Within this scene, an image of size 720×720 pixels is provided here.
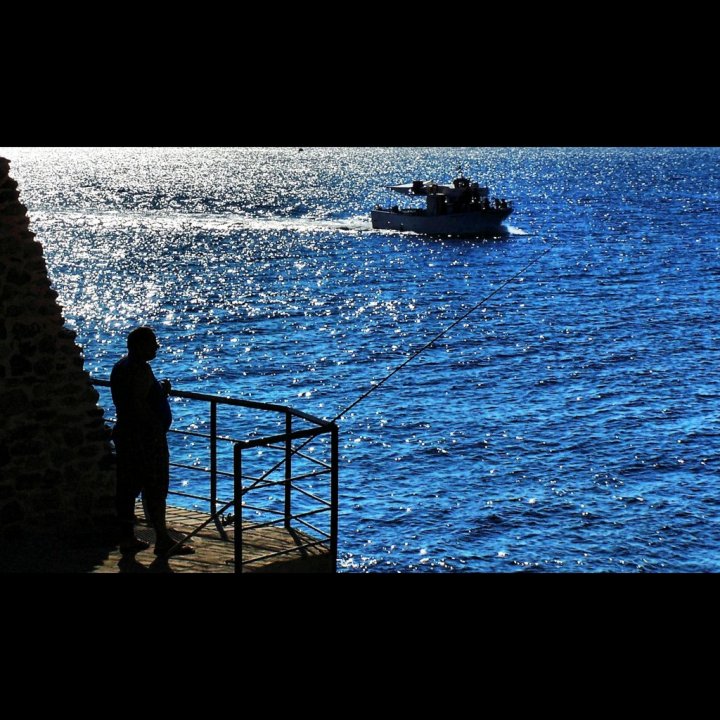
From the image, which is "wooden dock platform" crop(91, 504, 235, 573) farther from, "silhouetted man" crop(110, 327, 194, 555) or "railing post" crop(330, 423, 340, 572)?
"railing post" crop(330, 423, 340, 572)

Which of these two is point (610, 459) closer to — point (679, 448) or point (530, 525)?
point (679, 448)

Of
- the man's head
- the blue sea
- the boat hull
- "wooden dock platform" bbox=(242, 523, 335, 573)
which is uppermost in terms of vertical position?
the man's head

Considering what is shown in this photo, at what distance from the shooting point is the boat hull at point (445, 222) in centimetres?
10975

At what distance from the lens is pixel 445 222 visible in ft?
362

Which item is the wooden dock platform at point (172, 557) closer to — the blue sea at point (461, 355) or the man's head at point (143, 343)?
the man's head at point (143, 343)

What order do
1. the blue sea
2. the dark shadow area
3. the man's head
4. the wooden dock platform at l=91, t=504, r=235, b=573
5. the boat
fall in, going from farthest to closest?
the boat < the blue sea < the wooden dock platform at l=91, t=504, r=235, b=573 < the dark shadow area < the man's head

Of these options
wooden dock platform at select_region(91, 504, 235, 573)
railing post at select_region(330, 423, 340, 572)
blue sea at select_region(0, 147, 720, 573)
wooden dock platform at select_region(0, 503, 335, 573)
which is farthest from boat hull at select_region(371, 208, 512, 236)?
railing post at select_region(330, 423, 340, 572)

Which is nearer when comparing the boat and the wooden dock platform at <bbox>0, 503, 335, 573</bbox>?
the wooden dock platform at <bbox>0, 503, 335, 573</bbox>

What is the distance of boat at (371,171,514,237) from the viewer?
361 feet

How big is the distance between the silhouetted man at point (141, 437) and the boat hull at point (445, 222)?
328 feet

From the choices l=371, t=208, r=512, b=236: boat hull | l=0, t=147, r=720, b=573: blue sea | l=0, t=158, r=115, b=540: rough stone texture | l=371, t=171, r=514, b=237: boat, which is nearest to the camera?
l=0, t=158, r=115, b=540: rough stone texture

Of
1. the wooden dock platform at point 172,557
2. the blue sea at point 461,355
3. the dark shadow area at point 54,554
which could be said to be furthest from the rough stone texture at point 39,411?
the blue sea at point 461,355

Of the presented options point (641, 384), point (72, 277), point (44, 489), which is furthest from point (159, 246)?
point (44, 489)

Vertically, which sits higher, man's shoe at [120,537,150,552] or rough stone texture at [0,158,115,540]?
rough stone texture at [0,158,115,540]
